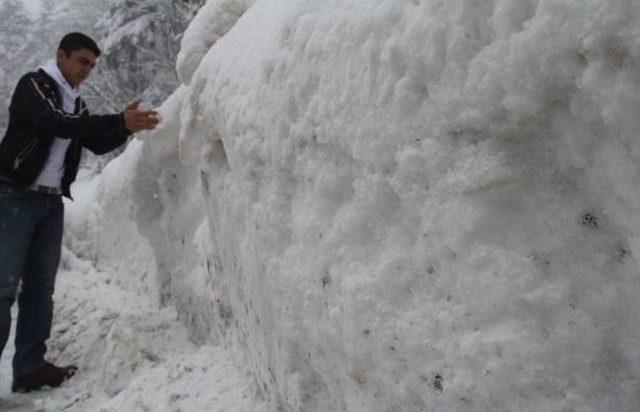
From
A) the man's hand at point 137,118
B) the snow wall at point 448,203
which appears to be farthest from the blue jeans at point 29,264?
the snow wall at point 448,203

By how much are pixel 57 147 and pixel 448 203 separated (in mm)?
2961

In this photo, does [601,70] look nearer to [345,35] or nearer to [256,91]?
[345,35]

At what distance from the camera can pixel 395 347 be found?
4.02 feet

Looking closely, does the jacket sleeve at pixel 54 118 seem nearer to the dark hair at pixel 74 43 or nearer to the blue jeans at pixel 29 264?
the dark hair at pixel 74 43

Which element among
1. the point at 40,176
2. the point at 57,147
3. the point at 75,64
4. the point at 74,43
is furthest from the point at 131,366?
the point at 74,43

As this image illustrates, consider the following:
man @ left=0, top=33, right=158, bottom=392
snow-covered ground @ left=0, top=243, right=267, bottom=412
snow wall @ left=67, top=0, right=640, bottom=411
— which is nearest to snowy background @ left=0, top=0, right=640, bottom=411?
snow wall @ left=67, top=0, right=640, bottom=411

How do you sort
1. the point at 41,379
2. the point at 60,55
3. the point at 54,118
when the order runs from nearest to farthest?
1. the point at 54,118
2. the point at 41,379
3. the point at 60,55

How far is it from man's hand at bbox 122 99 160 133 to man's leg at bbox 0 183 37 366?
2.39 ft

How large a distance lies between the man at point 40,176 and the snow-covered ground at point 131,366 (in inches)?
9.1

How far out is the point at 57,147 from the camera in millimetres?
3426

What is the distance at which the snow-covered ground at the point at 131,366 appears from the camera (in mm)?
2557

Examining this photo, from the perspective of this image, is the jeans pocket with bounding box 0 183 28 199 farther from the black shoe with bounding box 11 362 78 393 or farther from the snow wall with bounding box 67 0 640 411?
the snow wall with bounding box 67 0 640 411

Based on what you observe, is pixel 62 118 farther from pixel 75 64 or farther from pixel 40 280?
pixel 40 280

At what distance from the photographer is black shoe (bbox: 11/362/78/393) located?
10.9ft
